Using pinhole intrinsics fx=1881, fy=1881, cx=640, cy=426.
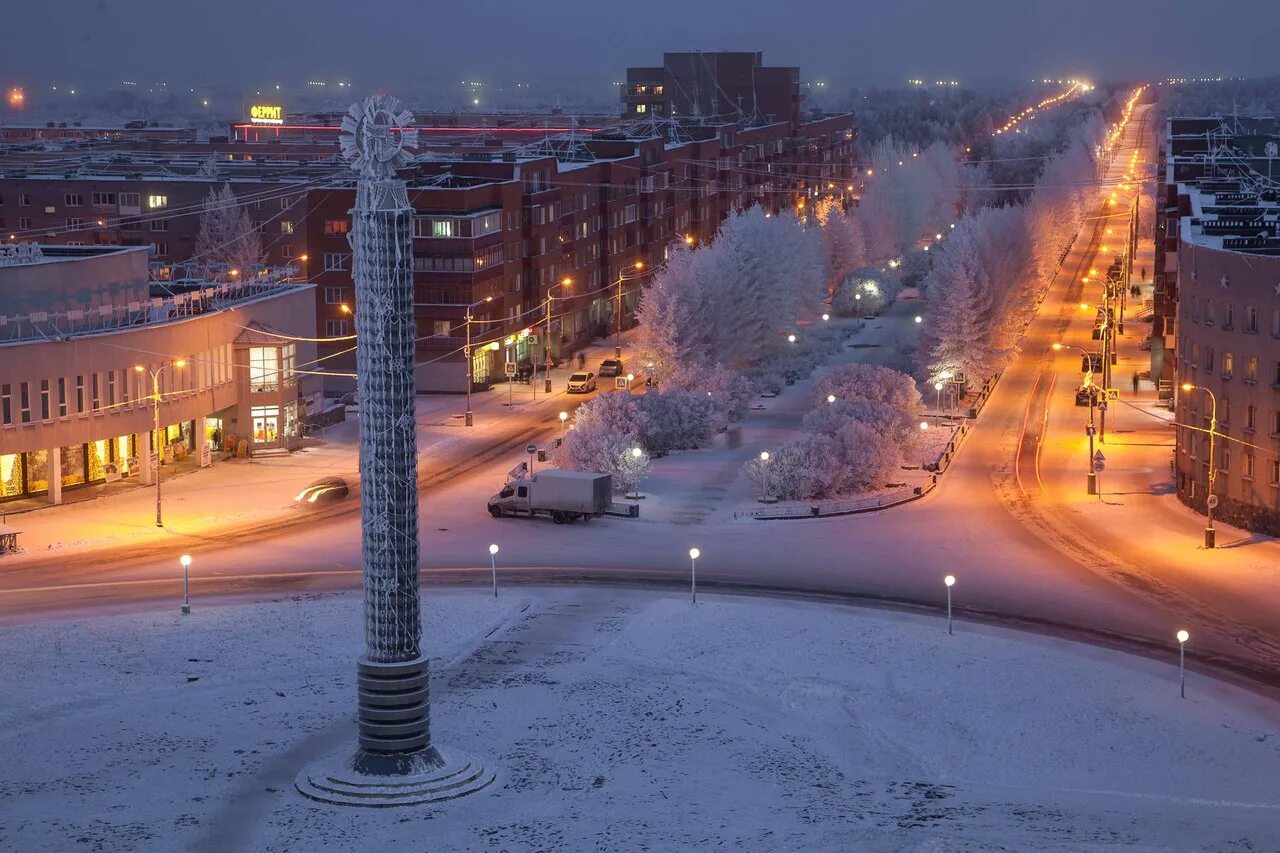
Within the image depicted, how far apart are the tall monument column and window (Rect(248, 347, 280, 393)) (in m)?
38.6

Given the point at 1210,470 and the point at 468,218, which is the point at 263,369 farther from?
the point at 1210,470

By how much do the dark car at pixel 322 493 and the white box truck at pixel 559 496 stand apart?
6.15m

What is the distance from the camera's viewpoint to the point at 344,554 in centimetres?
5547

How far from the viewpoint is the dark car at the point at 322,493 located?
63.2 metres

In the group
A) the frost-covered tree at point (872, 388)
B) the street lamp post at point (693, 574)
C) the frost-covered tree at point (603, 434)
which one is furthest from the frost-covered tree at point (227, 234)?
the street lamp post at point (693, 574)

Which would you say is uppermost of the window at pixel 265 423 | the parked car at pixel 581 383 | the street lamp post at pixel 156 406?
the street lamp post at pixel 156 406

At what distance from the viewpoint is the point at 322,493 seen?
Answer: 63.6m

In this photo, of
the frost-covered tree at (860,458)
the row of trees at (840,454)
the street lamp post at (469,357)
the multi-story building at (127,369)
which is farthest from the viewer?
the street lamp post at (469,357)

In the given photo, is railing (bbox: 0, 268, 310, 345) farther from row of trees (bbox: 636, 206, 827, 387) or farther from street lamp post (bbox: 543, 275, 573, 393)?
row of trees (bbox: 636, 206, 827, 387)

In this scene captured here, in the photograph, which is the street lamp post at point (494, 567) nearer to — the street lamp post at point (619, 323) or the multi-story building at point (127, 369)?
the multi-story building at point (127, 369)

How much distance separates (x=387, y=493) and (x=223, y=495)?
104 feet

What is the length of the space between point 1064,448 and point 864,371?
29.1 feet

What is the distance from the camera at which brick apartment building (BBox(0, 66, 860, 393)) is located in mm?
92625

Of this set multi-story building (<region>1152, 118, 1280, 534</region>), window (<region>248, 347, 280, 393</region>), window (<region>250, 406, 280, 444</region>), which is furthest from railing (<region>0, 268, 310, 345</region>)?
multi-story building (<region>1152, 118, 1280, 534</region>)
